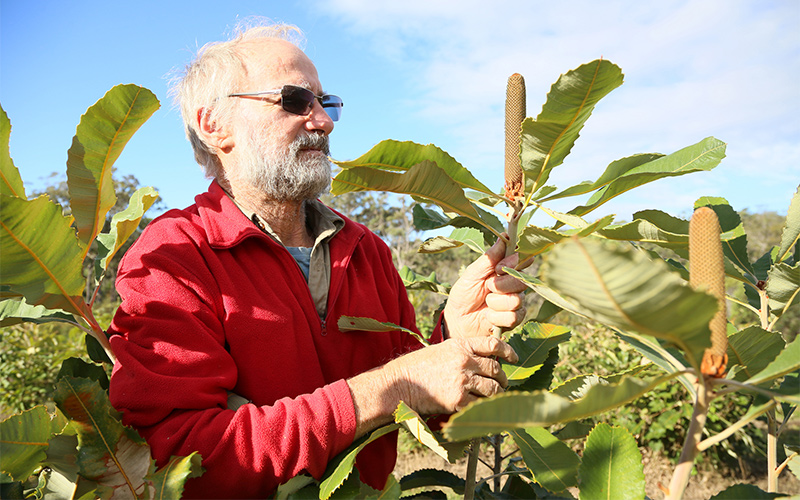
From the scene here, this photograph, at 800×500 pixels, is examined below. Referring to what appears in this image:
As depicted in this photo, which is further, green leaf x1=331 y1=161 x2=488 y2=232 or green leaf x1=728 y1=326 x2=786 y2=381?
green leaf x1=331 y1=161 x2=488 y2=232

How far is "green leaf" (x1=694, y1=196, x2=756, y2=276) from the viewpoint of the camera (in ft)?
5.00

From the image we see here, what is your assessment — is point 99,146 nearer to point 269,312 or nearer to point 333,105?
point 269,312

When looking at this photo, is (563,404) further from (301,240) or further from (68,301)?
(301,240)

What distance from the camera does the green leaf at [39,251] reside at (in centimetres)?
Result: 116

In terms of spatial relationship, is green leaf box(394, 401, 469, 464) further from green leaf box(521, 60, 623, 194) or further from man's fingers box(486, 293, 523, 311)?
green leaf box(521, 60, 623, 194)

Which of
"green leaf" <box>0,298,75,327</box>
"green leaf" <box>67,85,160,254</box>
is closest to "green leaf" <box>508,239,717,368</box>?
"green leaf" <box>67,85,160,254</box>

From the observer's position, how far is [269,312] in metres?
1.78

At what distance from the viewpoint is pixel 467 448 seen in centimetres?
153

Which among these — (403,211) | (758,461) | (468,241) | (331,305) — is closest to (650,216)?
(468,241)

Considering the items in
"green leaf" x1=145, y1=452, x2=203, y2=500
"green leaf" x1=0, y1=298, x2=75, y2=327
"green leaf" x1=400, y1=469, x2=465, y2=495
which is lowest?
"green leaf" x1=400, y1=469, x2=465, y2=495

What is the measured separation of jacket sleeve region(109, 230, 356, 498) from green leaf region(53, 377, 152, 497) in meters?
0.11

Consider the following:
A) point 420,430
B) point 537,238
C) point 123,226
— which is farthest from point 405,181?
point 123,226

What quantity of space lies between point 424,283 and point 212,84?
1.33m

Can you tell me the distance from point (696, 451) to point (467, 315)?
3.54ft
